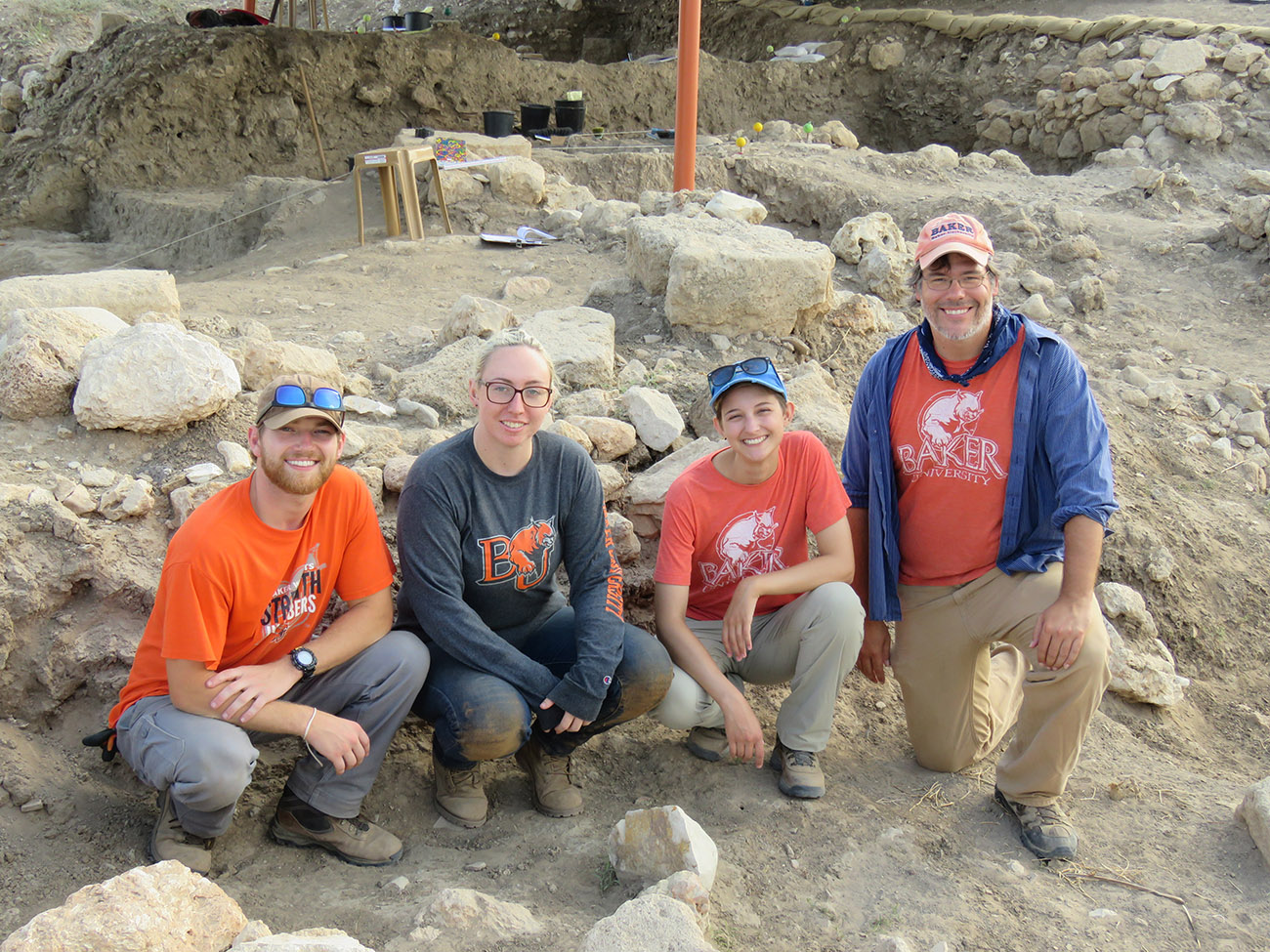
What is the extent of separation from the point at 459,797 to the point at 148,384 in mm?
1858

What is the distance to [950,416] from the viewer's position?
3.25 m

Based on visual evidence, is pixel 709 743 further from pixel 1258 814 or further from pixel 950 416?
pixel 1258 814

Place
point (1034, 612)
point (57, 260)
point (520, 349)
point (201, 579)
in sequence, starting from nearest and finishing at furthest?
point (201, 579)
point (520, 349)
point (1034, 612)
point (57, 260)

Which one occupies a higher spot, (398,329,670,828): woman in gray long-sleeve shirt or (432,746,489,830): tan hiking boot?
(398,329,670,828): woman in gray long-sleeve shirt

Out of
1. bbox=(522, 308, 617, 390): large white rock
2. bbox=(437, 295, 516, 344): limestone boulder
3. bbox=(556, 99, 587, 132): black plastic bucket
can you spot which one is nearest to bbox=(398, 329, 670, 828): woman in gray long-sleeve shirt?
bbox=(522, 308, 617, 390): large white rock

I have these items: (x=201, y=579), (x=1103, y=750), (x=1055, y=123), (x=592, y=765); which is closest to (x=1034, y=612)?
(x=1103, y=750)

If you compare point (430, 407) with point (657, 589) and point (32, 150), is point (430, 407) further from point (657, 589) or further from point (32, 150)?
point (32, 150)

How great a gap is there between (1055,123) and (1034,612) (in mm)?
9601

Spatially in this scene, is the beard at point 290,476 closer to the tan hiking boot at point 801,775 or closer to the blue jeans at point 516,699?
the blue jeans at point 516,699

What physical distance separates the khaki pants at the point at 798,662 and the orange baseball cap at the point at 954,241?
3.46ft

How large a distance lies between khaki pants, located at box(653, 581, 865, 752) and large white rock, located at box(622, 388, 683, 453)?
1.13m

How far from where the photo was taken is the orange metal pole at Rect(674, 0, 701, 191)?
769cm

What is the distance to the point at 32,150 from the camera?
38.1ft

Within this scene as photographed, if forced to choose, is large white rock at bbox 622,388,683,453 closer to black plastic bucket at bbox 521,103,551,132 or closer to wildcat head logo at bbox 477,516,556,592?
wildcat head logo at bbox 477,516,556,592
